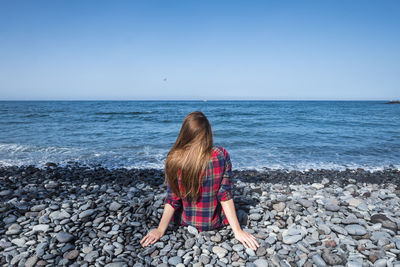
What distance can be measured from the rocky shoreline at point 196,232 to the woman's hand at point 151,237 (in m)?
0.06

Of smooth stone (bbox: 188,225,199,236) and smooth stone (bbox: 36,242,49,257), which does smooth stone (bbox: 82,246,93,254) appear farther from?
smooth stone (bbox: 188,225,199,236)

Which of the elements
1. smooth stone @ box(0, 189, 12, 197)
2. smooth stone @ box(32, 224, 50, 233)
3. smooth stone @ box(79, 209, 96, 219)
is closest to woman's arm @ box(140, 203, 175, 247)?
smooth stone @ box(79, 209, 96, 219)

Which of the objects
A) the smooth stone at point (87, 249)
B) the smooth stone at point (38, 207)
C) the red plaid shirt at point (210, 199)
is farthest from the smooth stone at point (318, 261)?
the smooth stone at point (38, 207)

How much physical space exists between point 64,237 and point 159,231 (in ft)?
3.93

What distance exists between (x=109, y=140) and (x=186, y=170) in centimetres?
1115

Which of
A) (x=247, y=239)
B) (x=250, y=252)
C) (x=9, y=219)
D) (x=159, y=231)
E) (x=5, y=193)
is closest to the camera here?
(x=250, y=252)

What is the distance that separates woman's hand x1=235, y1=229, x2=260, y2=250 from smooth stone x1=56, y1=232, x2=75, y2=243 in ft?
6.91

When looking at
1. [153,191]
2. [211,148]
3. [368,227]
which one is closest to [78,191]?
[153,191]

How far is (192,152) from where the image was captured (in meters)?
2.72

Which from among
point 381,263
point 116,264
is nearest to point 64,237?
point 116,264

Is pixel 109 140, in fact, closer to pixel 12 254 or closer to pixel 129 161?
pixel 129 161

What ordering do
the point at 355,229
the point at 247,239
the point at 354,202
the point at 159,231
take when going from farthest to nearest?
the point at 354,202
the point at 355,229
the point at 159,231
the point at 247,239

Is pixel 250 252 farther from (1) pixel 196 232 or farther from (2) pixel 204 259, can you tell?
(1) pixel 196 232

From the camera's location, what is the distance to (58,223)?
11.2 feet
